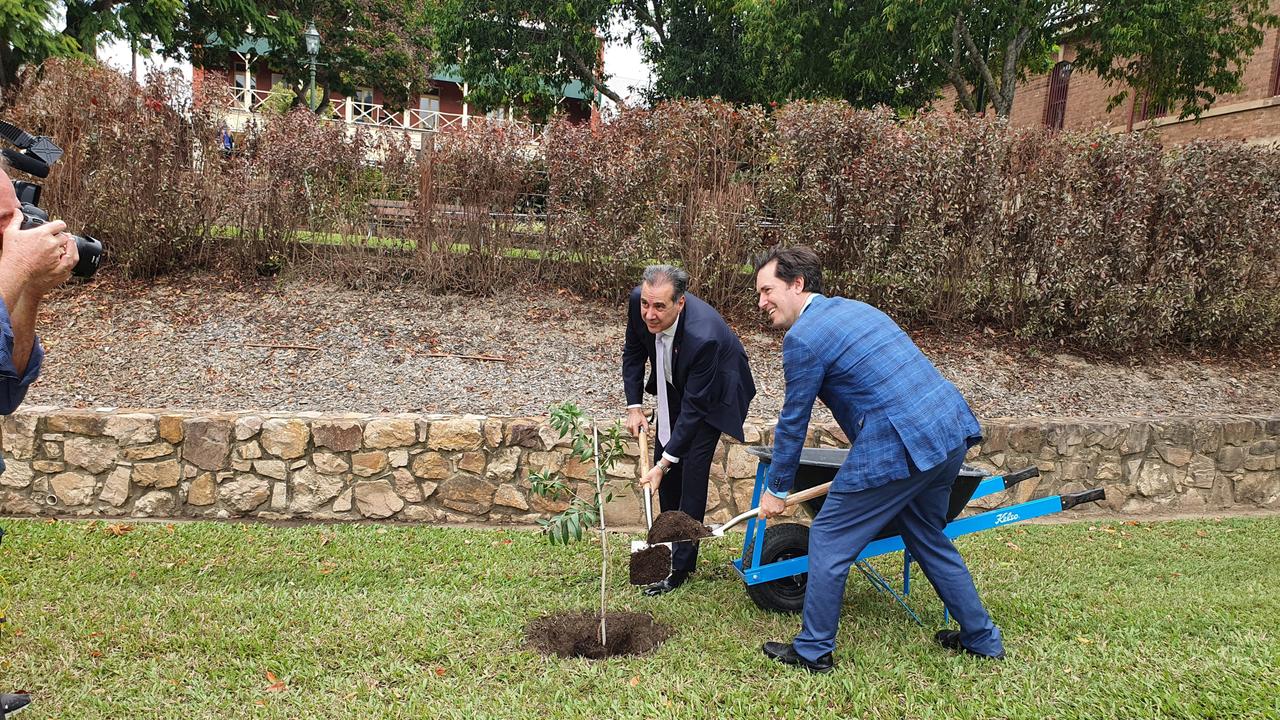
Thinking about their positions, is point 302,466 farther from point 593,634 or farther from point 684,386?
point 684,386

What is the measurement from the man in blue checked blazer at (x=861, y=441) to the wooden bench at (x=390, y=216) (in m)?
5.44

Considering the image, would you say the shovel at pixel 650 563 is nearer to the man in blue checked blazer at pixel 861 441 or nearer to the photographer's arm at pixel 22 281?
the man in blue checked blazer at pixel 861 441

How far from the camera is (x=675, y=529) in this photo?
3.86m

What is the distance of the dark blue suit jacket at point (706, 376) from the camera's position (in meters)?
4.29

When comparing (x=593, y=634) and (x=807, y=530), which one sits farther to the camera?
(x=807, y=530)

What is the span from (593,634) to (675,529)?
25.9 inches

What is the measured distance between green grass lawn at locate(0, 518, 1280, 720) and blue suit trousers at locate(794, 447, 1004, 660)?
0.16 metres

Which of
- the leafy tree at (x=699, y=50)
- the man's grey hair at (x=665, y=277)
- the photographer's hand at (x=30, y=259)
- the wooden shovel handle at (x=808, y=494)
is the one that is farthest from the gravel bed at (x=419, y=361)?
the leafy tree at (x=699, y=50)

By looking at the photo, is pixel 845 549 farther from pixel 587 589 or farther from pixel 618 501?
pixel 618 501

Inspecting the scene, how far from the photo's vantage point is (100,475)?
18.8 feet

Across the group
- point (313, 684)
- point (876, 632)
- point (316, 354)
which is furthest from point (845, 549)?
point (316, 354)

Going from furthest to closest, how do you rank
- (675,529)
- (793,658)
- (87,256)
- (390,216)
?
(390,216)
(675,529)
(793,658)
(87,256)

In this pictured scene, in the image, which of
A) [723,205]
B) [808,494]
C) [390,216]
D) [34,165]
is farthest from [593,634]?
[390,216]

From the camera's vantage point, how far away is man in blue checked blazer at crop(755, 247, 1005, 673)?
349cm
